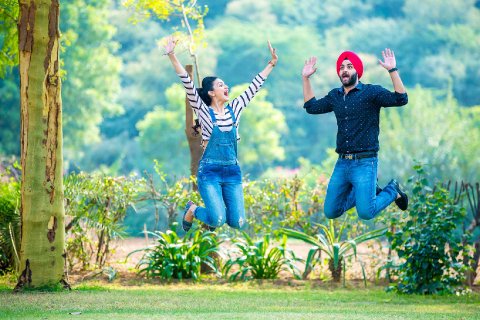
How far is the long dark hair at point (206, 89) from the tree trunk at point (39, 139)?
230 cm

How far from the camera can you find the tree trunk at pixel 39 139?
9.74 meters

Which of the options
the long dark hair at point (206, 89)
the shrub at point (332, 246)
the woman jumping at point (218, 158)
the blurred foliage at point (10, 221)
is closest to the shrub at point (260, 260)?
the shrub at point (332, 246)

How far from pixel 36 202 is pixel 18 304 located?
1.33 meters

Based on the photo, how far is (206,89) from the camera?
8.23 m

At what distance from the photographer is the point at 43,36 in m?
9.75

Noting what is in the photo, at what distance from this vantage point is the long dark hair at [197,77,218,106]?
8203 millimetres

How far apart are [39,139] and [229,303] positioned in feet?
8.89

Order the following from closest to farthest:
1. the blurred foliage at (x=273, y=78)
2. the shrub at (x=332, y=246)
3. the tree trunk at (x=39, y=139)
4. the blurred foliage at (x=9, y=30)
→ the tree trunk at (x=39, y=139)
the blurred foliage at (x=9, y=30)
the shrub at (x=332, y=246)
the blurred foliage at (x=273, y=78)

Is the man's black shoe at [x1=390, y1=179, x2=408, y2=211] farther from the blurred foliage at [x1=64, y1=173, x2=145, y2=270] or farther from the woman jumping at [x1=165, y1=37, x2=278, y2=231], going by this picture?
the blurred foliage at [x1=64, y1=173, x2=145, y2=270]

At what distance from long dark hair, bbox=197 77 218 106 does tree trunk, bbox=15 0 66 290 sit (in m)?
2.30

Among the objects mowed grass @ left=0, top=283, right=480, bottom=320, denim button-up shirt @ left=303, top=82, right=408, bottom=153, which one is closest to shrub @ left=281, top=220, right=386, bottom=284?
mowed grass @ left=0, top=283, right=480, bottom=320

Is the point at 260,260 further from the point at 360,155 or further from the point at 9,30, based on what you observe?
the point at 9,30

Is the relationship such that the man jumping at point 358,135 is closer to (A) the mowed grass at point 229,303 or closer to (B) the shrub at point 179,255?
(A) the mowed grass at point 229,303

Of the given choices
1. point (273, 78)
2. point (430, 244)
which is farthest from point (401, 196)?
point (273, 78)
